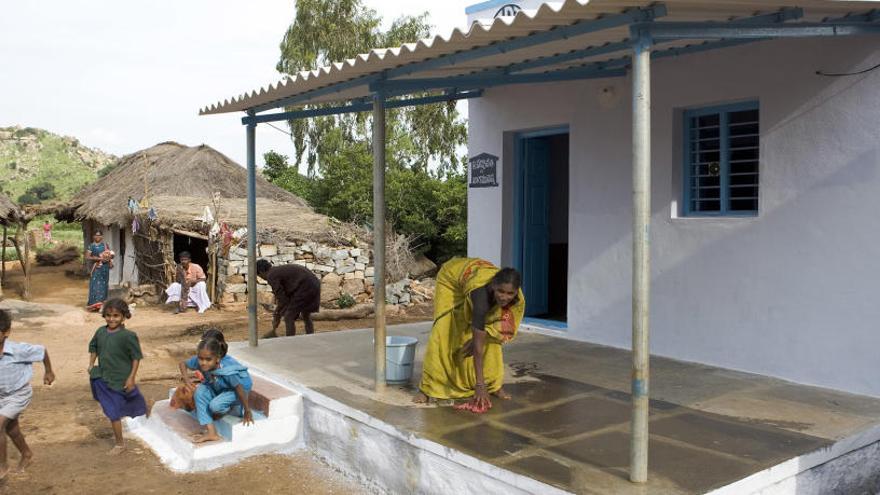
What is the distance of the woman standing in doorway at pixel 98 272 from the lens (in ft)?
46.4

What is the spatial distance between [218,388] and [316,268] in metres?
9.51

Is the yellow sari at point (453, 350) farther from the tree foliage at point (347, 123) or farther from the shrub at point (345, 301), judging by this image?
the tree foliage at point (347, 123)

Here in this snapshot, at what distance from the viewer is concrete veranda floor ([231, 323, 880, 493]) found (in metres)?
3.96

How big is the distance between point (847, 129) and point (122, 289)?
16.6 meters

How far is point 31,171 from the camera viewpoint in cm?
4816

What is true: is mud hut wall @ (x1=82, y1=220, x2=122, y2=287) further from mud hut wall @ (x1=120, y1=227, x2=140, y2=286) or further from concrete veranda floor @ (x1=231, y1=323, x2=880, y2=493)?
concrete veranda floor @ (x1=231, y1=323, x2=880, y2=493)

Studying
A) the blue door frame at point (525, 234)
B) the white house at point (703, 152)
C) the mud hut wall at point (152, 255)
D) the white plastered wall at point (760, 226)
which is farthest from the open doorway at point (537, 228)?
the mud hut wall at point (152, 255)

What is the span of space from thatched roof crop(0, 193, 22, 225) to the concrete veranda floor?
12.1 meters

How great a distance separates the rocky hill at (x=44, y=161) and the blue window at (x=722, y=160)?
3985 centimetres

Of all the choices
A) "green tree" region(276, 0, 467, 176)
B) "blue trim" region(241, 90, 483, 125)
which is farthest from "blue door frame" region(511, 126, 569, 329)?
"green tree" region(276, 0, 467, 176)

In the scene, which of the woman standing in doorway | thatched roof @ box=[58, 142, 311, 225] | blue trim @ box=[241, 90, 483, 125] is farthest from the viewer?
thatched roof @ box=[58, 142, 311, 225]

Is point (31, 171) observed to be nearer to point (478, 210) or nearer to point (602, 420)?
point (478, 210)

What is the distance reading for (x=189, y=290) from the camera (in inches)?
566

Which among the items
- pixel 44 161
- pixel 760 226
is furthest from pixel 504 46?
pixel 44 161
